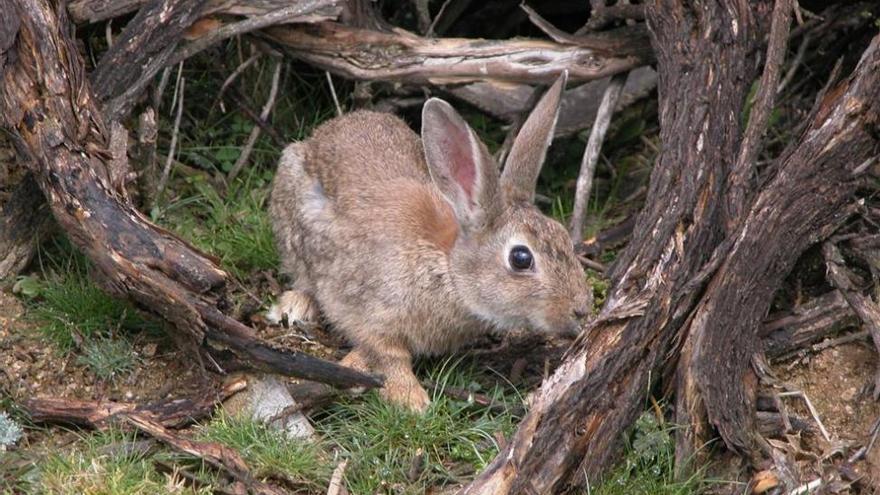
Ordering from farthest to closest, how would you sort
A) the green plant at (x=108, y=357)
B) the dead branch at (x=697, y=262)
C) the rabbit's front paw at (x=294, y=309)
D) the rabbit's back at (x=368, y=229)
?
1. the rabbit's front paw at (x=294, y=309)
2. the rabbit's back at (x=368, y=229)
3. the green plant at (x=108, y=357)
4. the dead branch at (x=697, y=262)

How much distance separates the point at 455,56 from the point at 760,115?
1.65m

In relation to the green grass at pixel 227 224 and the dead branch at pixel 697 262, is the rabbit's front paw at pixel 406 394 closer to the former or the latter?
the dead branch at pixel 697 262

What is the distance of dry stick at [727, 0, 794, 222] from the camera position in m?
5.31

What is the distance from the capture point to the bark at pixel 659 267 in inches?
181

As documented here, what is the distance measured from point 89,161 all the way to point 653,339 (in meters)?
2.36

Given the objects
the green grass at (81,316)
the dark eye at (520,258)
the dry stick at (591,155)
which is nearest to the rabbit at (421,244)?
the dark eye at (520,258)

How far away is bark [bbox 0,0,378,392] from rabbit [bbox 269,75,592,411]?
55cm

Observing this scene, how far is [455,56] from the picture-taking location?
642cm

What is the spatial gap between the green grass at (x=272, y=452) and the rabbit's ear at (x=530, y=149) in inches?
58.5

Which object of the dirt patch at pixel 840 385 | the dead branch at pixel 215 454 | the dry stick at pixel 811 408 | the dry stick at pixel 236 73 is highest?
the dry stick at pixel 236 73

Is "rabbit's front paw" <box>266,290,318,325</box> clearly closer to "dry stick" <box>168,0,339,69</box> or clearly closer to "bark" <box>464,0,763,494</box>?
"dry stick" <box>168,0,339,69</box>

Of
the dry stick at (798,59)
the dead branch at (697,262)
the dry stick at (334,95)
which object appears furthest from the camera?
the dry stick at (334,95)

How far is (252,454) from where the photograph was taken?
493 cm

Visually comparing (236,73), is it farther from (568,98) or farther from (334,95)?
(568,98)
